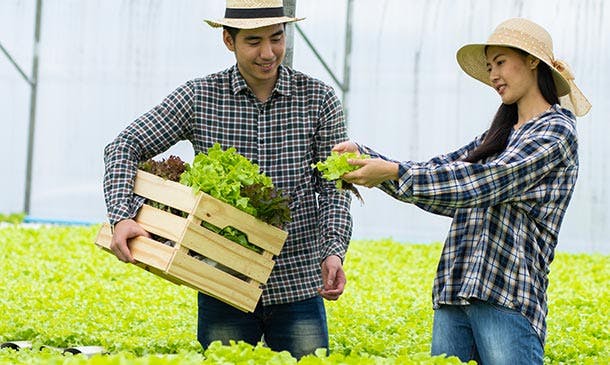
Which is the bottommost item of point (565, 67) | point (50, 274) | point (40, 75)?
point (50, 274)

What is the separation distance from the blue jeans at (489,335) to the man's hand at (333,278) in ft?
2.03

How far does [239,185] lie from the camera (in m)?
3.97

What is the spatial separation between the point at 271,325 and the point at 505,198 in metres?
1.28

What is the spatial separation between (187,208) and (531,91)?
4.23 feet

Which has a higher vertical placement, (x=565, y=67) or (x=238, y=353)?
(x=565, y=67)

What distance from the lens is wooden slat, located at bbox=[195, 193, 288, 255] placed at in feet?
12.8

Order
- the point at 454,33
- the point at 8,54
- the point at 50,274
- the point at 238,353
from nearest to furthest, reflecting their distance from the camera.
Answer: the point at 238,353, the point at 50,274, the point at 454,33, the point at 8,54

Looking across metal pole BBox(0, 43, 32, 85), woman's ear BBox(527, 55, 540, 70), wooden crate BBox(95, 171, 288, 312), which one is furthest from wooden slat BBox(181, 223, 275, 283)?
metal pole BBox(0, 43, 32, 85)

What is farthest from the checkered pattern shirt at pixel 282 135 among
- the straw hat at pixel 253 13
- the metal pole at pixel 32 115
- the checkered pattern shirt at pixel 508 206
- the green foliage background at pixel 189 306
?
the metal pole at pixel 32 115

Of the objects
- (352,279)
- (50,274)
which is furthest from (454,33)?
(50,274)

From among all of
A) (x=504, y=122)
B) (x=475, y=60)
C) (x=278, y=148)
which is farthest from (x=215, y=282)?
(x=475, y=60)

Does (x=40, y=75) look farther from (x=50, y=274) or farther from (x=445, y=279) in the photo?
(x=445, y=279)

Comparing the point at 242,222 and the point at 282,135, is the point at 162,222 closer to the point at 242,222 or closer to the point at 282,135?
the point at 242,222

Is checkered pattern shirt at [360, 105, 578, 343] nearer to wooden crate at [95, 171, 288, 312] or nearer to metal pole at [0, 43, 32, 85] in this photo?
wooden crate at [95, 171, 288, 312]
